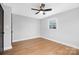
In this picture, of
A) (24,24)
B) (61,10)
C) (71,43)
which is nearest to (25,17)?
(24,24)

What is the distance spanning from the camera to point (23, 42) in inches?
63.3

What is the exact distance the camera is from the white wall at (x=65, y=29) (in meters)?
1.48

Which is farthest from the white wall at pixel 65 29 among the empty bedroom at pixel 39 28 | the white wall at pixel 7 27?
the white wall at pixel 7 27

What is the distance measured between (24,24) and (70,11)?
1.07 metres

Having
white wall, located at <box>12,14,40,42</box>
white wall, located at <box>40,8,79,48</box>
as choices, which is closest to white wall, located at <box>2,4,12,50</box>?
white wall, located at <box>12,14,40,42</box>

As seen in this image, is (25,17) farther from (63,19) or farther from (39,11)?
(63,19)

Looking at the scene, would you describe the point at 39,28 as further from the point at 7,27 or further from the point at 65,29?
the point at 7,27

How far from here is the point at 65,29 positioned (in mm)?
1611

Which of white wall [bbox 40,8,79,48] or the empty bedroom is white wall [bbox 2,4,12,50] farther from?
white wall [bbox 40,8,79,48]

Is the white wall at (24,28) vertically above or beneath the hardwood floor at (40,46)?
above

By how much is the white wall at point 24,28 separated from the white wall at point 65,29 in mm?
151

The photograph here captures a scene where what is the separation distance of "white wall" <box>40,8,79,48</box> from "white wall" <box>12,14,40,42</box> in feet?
0.49

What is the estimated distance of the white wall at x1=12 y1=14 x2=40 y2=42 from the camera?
62.0 inches

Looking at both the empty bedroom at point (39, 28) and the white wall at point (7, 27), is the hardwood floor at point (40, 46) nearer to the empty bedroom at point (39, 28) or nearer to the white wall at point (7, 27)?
the empty bedroom at point (39, 28)
